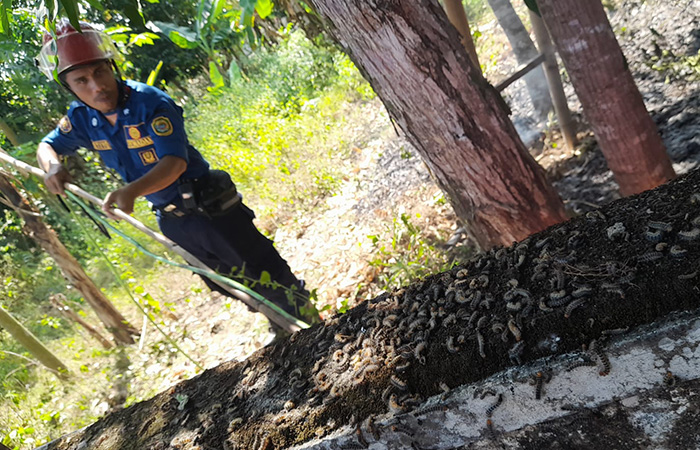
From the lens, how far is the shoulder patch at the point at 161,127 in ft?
9.37

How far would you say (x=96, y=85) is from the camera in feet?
9.52

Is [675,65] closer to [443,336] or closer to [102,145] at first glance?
[443,336]

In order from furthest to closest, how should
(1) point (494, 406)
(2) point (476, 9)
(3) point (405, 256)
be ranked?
1. (2) point (476, 9)
2. (3) point (405, 256)
3. (1) point (494, 406)

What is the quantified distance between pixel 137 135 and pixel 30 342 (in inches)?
116

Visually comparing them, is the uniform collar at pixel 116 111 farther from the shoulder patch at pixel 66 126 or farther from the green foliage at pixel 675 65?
the green foliage at pixel 675 65

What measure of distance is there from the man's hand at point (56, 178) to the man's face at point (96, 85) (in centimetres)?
57

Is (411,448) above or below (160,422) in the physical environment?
below

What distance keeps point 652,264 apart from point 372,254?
3.31 meters

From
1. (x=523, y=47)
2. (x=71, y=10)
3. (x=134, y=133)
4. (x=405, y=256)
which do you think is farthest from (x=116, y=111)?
(x=523, y=47)

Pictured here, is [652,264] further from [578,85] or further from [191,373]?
[191,373]

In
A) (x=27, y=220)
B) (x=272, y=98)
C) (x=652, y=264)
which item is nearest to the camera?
(x=652, y=264)

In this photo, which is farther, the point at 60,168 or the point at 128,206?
the point at 60,168

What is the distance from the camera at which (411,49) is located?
228 cm

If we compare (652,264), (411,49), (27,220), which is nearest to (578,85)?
(411,49)
